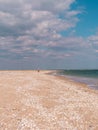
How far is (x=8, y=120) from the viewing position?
15086 mm

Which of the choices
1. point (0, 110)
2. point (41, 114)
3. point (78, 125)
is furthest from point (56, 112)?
point (0, 110)

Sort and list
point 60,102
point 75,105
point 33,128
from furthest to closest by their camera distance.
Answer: point 60,102
point 75,105
point 33,128

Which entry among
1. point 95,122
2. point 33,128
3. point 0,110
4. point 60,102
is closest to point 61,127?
point 33,128

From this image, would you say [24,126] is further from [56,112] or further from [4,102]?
[4,102]

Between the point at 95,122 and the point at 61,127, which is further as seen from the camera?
the point at 95,122

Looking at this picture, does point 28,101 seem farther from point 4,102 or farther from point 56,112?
point 56,112

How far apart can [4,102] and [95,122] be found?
9.11 metres

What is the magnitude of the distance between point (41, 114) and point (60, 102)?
5.24m

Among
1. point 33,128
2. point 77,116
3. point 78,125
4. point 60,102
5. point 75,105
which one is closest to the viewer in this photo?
point 33,128

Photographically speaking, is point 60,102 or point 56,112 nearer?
point 56,112

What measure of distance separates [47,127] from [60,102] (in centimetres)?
792

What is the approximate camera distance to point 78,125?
14.7 m

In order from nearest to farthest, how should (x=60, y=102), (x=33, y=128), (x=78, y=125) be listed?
1. (x=33, y=128)
2. (x=78, y=125)
3. (x=60, y=102)

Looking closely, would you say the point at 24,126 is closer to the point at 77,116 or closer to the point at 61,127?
the point at 61,127
